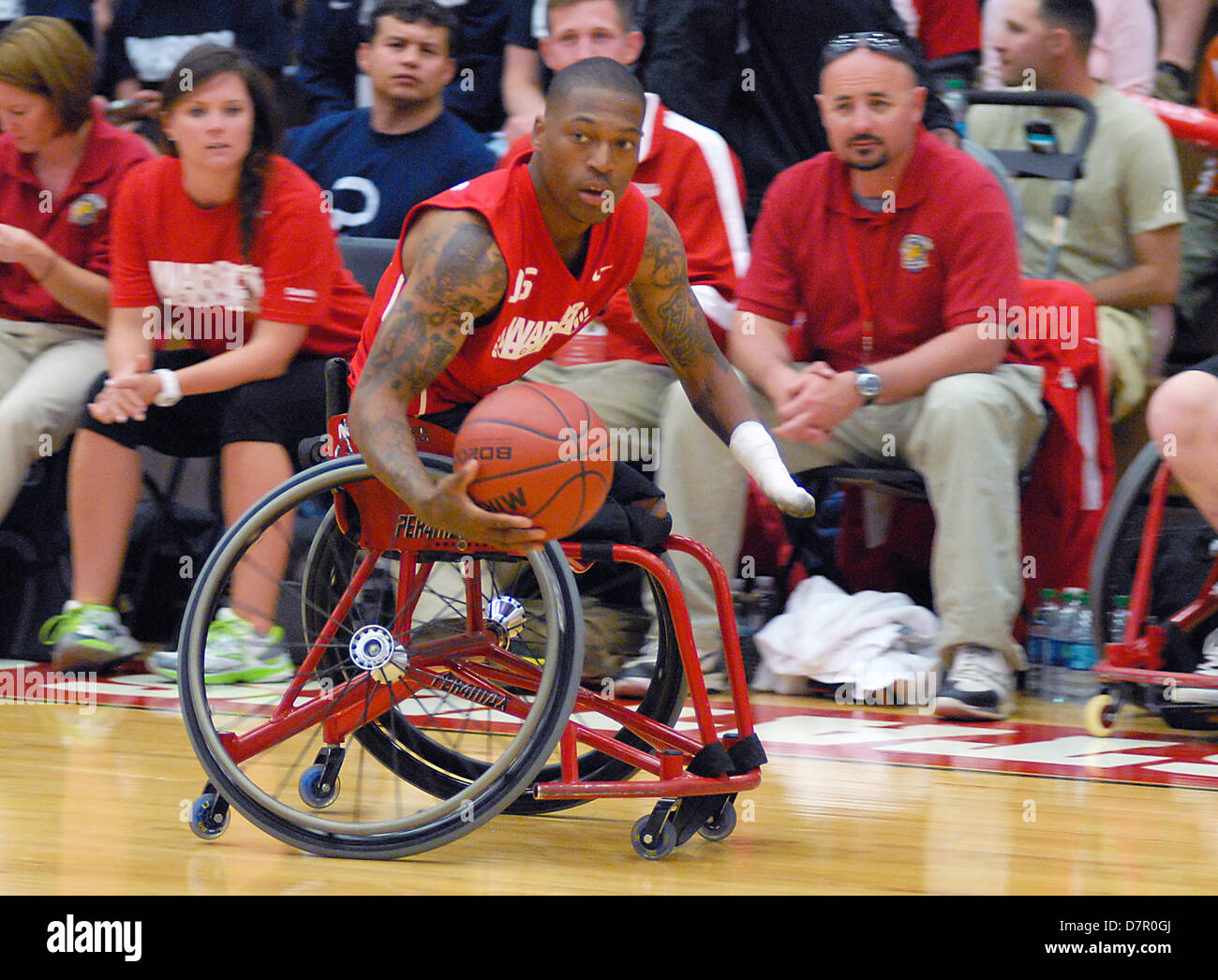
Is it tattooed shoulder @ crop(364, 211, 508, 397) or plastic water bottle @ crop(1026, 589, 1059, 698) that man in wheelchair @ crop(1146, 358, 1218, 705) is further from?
tattooed shoulder @ crop(364, 211, 508, 397)

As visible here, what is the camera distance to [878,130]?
4465 mm

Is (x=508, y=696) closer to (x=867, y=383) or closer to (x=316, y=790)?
(x=316, y=790)

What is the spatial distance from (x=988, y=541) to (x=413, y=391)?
6.75 feet

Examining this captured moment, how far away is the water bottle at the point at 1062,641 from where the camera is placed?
187 inches

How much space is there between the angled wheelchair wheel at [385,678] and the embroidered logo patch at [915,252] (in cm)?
171

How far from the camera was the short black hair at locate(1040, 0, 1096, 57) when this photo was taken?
507 cm

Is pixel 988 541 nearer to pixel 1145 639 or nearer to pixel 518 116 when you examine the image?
pixel 1145 639

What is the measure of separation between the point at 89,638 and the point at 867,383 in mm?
2214

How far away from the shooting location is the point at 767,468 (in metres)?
2.94

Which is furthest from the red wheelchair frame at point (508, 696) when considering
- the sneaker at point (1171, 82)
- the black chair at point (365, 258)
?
the sneaker at point (1171, 82)

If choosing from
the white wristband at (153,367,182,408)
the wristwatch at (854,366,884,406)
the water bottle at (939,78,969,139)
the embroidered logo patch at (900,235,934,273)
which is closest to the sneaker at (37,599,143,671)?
the white wristband at (153,367,182,408)

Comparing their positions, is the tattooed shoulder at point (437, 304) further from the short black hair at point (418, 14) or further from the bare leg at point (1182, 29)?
the bare leg at point (1182, 29)

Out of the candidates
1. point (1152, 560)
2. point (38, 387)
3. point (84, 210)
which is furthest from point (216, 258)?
point (1152, 560)
